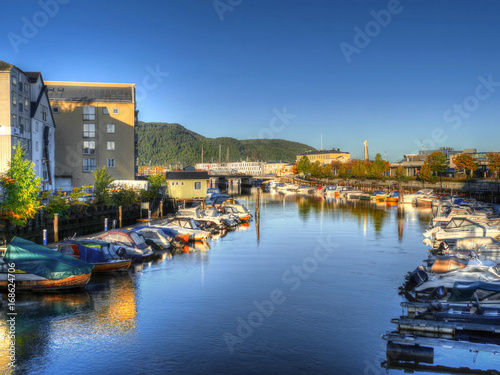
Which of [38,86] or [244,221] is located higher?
[38,86]

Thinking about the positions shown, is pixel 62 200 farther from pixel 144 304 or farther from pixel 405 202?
pixel 405 202

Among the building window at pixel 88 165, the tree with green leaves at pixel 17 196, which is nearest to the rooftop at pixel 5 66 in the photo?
the tree with green leaves at pixel 17 196

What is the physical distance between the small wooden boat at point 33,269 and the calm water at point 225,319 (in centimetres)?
72

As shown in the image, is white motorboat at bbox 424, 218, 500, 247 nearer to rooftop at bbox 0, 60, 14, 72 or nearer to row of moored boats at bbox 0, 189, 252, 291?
row of moored boats at bbox 0, 189, 252, 291

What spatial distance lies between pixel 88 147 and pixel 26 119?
19360 mm

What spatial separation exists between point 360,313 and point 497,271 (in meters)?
7.15

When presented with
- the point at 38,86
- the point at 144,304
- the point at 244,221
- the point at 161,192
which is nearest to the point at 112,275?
the point at 144,304

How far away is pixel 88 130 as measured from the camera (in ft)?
245

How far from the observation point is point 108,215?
169 feet

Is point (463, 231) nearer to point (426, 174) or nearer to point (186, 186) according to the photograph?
point (186, 186)

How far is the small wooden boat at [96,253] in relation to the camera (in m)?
28.2

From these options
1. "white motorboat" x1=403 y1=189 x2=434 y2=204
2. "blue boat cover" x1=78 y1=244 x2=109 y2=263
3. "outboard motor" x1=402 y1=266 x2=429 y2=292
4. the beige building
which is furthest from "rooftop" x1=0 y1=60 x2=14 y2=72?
"white motorboat" x1=403 y1=189 x2=434 y2=204

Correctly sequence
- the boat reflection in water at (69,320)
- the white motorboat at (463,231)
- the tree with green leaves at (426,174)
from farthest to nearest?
1. the tree with green leaves at (426,174)
2. the white motorboat at (463,231)
3. the boat reflection in water at (69,320)

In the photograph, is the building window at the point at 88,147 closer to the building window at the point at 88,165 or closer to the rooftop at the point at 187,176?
the building window at the point at 88,165
